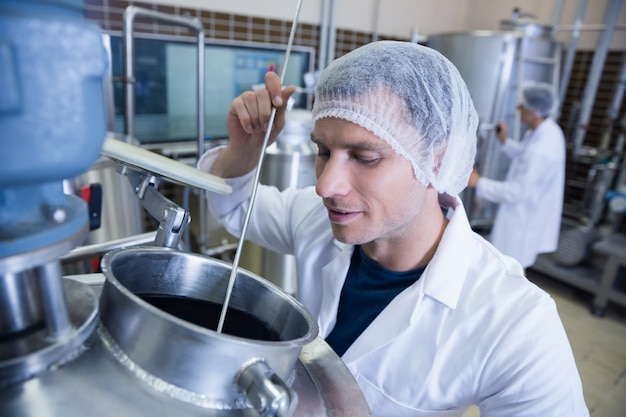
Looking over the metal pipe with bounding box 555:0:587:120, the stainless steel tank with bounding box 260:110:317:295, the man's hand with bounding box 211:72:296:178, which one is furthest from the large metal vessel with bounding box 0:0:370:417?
the metal pipe with bounding box 555:0:587:120

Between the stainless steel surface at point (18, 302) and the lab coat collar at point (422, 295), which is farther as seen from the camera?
the lab coat collar at point (422, 295)

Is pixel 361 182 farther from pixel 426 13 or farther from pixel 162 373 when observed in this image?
pixel 426 13

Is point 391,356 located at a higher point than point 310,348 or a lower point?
lower

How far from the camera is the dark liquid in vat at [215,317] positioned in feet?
1.97

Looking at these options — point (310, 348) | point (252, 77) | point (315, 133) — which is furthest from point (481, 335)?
point (252, 77)

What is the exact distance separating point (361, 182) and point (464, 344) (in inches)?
15.2

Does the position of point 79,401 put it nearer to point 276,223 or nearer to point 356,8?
point 276,223

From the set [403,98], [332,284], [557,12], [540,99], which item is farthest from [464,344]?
[557,12]

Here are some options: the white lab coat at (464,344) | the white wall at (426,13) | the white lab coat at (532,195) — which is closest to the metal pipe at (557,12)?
the white wall at (426,13)

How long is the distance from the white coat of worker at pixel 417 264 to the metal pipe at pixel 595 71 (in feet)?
10.2

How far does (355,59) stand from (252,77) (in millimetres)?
2283

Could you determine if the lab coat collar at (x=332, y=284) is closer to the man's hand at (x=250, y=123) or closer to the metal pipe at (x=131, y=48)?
the man's hand at (x=250, y=123)

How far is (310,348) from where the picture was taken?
2.09 ft

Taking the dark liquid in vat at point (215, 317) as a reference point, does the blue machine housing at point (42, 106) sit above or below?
above
